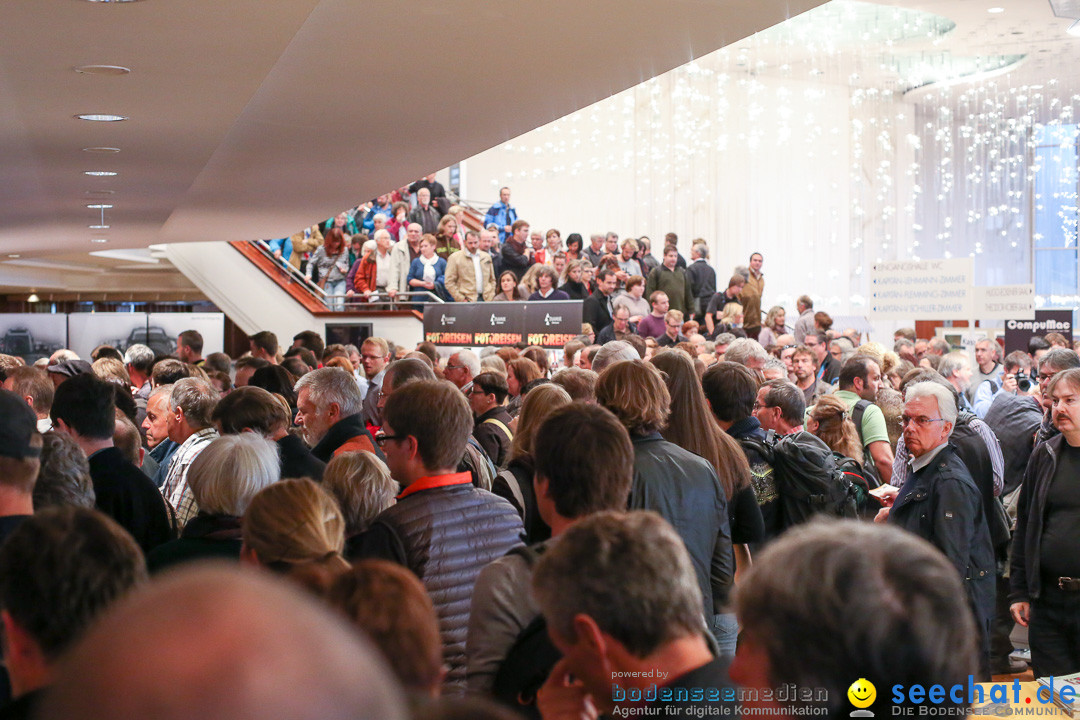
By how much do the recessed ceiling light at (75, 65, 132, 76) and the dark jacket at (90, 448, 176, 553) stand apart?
1.65 metres

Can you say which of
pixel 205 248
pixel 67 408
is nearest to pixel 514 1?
pixel 67 408

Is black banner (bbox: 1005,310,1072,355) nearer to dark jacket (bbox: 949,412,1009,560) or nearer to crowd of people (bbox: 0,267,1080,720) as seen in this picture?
crowd of people (bbox: 0,267,1080,720)

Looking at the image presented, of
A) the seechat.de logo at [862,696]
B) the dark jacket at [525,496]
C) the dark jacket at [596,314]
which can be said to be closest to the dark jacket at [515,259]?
the dark jacket at [596,314]

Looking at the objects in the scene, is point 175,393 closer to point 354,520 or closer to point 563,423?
point 354,520

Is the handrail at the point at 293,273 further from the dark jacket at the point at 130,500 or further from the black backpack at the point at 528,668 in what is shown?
the black backpack at the point at 528,668

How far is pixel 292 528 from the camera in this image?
250 centimetres

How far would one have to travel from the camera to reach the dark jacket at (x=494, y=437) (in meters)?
5.38

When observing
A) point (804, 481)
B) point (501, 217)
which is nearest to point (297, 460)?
point (804, 481)

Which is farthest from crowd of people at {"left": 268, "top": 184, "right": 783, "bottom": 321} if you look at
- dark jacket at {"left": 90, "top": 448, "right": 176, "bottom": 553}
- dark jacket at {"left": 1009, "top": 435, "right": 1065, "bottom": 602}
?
dark jacket at {"left": 90, "top": 448, "right": 176, "bottom": 553}

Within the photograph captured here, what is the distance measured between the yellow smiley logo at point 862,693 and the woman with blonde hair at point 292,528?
132 cm

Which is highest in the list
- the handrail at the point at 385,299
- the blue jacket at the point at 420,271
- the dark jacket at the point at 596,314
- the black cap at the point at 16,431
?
the blue jacket at the point at 420,271

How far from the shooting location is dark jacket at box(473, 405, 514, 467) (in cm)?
538

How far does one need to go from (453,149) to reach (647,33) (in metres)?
3.13

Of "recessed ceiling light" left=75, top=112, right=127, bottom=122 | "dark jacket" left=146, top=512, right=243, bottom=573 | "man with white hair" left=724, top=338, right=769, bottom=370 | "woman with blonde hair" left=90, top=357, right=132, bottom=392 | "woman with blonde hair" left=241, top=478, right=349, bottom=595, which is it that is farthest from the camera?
"woman with blonde hair" left=90, top=357, right=132, bottom=392
